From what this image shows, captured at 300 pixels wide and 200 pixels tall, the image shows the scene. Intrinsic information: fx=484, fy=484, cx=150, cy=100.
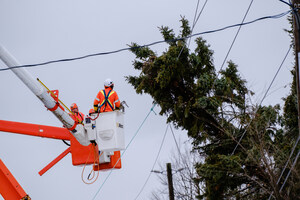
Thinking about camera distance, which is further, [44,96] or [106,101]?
[106,101]

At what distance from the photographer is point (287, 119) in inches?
626

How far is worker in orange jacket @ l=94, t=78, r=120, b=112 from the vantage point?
10.8 metres

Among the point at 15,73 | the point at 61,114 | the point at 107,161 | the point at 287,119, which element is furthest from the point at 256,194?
the point at 15,73

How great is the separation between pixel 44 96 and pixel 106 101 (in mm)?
1724

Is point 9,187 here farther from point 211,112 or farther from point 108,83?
point 211,112

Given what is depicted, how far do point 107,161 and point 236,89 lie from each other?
6.90 meters

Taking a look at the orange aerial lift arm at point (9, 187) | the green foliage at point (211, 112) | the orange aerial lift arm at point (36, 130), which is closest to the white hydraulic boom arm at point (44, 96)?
the orange aerial lift arm at point (36, 130)

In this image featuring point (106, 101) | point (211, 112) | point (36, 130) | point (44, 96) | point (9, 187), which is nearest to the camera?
point (9, 187)

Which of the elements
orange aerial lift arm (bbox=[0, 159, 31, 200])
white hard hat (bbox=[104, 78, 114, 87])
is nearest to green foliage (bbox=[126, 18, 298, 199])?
white hard hat (bbox=[104, 78, 114, 87])

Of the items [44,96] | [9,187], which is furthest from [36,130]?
[9,187]

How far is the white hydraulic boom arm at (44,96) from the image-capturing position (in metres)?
8.98

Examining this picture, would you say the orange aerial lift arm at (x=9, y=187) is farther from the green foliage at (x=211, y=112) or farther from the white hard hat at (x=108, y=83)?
the green foliage at (x=211, y=112)

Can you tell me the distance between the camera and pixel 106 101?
10797 mm

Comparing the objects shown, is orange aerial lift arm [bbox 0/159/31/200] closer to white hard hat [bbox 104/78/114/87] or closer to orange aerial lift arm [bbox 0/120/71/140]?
orange aerial lift arm [bbox 0/120/71/140]
